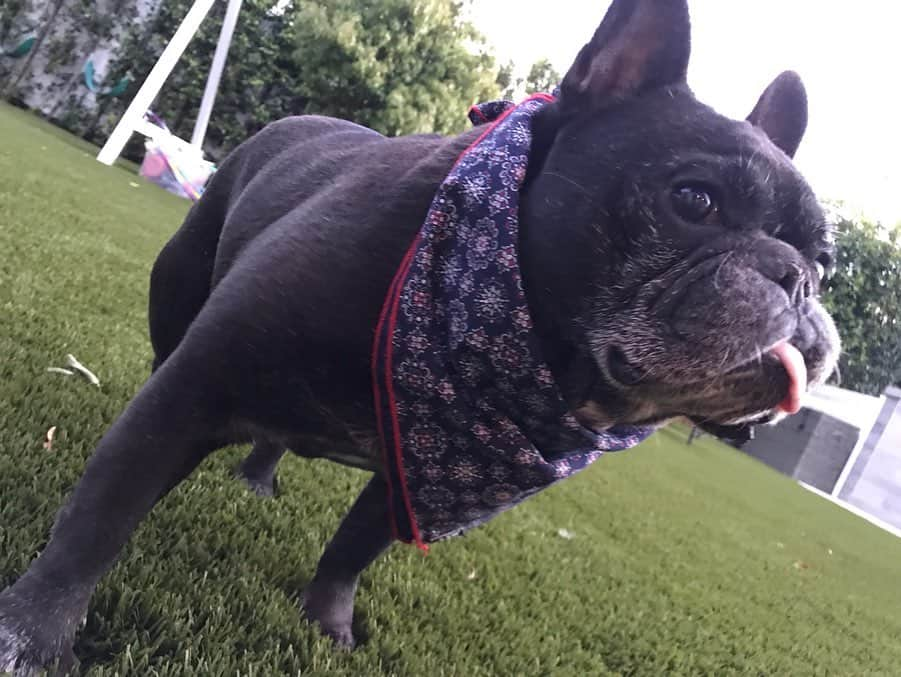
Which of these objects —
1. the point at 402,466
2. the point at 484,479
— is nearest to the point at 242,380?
the point at 402,466

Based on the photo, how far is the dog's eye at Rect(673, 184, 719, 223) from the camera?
1.31 m

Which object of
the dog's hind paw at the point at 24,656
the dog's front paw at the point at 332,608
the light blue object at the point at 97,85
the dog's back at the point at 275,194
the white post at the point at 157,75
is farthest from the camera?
the light blue object at the point at 97,85

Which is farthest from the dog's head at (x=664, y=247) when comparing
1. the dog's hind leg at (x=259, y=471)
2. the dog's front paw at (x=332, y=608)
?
the dog's hind leg at (x=259, y=471)

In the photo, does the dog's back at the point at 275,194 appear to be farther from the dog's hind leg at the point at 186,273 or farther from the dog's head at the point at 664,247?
the dog's head at the point at 664,247

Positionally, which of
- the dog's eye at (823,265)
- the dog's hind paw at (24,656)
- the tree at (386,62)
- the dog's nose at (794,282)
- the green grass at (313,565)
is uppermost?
the tree at (386,62)

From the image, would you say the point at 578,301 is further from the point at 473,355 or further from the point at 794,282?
the point at 794,282

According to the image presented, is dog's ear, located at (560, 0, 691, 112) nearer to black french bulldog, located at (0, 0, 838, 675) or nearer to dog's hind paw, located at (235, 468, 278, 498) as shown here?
black french bulldog, located at (0, 0, 838, 675)

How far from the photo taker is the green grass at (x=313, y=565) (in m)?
1.56

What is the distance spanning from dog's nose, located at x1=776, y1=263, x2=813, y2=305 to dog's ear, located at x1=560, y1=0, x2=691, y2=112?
1.45 feet

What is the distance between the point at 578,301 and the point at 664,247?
7.0 inches

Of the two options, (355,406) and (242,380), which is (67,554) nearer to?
(242,380)

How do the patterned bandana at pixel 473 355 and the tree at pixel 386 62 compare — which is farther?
the tree at pixel 386 62

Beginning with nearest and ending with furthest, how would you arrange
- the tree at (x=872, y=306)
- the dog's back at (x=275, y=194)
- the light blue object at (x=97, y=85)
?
the dog's back at (x=275, y=194)
the light blue object at (x=97, y=85)
the tree at (x=872, y=306)

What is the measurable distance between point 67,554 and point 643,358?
Result: 1.06 m
